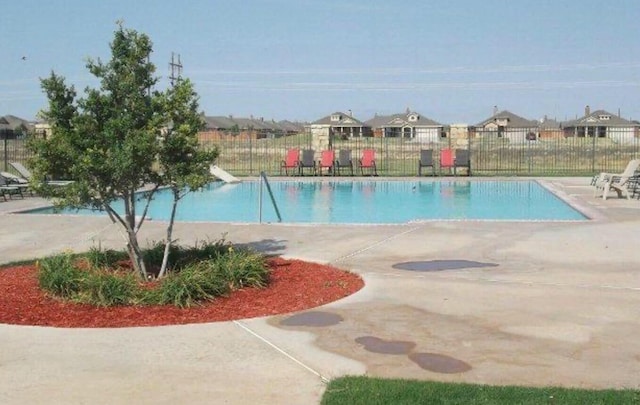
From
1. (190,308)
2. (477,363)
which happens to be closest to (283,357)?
(477,363)

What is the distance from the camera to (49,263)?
24.4 feet

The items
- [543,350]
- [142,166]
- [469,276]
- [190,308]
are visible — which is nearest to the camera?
[543,350]

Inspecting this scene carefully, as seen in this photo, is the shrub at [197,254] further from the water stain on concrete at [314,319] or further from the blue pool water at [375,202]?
the blue pool water at [375,202]

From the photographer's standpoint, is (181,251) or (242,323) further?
(181,251)

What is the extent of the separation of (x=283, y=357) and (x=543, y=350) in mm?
1790

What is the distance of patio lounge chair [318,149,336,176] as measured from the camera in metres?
29.5

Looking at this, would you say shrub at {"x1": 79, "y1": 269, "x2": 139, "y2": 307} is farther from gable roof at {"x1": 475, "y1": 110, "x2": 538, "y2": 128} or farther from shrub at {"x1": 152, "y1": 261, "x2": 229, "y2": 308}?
gable roof at {"x1": 475, "y1": 110, "x2": 538, "y2": 128}

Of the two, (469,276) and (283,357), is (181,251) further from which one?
(283,357)

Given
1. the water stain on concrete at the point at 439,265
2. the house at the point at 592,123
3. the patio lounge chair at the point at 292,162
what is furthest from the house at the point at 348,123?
the water stain on concrete at the point at 439,265

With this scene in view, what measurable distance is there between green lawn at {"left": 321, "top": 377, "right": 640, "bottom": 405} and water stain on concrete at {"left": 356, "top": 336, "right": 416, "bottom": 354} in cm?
79

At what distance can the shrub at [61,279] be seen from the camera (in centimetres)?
691

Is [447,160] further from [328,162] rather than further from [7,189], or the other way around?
[7,189]

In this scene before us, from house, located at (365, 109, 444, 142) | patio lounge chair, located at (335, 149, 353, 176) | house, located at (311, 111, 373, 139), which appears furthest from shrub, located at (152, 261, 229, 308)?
house, located at (311, 111, 373, 139)

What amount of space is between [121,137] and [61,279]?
56.9 inches
